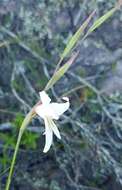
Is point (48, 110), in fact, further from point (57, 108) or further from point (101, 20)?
point (101, 20)

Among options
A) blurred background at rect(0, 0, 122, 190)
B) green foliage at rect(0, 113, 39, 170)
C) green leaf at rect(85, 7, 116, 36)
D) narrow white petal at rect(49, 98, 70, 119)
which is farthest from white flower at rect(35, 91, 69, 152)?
green foliage at rect(0, 113, 39, 170)

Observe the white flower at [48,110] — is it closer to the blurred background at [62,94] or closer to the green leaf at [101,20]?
the green leaf at [101,20]

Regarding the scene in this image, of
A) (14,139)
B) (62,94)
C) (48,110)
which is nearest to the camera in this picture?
(48,110)

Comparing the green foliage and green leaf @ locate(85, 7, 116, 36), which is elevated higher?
the green foliage

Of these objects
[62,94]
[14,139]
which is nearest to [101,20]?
[14,139]

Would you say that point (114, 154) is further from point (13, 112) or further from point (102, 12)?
point (102, 12)

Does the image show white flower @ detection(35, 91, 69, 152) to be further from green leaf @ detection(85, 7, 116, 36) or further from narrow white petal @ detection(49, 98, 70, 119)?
green leaf @ detection(85, 7, 116, 36)

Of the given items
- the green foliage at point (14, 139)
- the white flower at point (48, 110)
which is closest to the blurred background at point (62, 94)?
the green foliage at point (14, 139)

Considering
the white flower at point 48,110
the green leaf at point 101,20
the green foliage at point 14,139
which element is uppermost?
the green foliage at point 14,139
